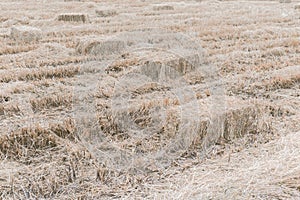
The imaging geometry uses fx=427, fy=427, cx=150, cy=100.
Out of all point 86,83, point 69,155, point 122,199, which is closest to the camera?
point 122,199

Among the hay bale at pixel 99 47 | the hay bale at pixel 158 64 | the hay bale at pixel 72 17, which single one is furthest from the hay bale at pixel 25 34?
the hay bale at pixel 72 17

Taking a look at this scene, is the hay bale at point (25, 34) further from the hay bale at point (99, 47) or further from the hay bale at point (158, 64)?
the hay bale at point (158, 64)

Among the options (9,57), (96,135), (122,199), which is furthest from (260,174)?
(9,57)

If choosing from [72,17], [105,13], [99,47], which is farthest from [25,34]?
[105,13]

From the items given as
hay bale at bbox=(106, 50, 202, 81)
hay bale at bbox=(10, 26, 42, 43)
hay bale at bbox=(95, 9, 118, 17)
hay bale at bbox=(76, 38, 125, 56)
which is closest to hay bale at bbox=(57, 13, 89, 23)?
hay bale at bbox=(95, 9, 118, 17)

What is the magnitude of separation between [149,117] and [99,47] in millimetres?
3105

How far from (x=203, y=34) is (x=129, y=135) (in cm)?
560

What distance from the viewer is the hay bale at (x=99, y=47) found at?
697 centimetres

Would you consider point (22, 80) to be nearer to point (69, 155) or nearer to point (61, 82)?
point (61, 82)

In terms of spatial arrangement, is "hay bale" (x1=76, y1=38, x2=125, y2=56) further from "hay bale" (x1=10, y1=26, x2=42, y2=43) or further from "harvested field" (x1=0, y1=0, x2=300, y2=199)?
"hay bale" (x1=10, y1=26, x2=42, y2=43)

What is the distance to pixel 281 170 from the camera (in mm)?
3229

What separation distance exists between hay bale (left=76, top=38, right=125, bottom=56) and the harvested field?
0.02 m

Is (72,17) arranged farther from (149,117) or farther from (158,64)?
(149,117)

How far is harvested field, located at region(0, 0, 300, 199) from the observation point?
10.3ft
